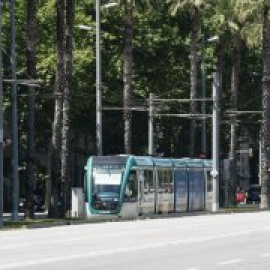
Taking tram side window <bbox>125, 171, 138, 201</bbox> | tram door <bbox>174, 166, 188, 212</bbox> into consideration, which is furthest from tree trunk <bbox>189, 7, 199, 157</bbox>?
tram side window <bbox>125, 171, 138, 201</bbox>

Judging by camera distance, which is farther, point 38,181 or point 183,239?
point 38,181

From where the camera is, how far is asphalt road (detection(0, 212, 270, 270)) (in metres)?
18.8

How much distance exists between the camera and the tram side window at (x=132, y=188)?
46719 mm

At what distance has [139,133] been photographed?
219ft

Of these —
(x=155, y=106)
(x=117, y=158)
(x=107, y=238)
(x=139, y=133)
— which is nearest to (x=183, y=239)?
(x=107, y=238)

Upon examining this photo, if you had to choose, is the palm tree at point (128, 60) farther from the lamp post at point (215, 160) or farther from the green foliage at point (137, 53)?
the lamp post at point (215, 160)

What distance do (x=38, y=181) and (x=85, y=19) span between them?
592 inches

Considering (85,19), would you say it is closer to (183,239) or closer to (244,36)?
(244,36)

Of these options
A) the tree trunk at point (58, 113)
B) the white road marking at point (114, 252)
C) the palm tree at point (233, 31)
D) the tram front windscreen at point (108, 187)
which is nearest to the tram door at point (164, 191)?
the tram front windscreen at point (108, 187)

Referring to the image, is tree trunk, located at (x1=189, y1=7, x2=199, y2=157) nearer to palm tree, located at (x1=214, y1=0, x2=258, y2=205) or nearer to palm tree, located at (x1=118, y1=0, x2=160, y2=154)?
palm tree, located at (x1=214, y1=0, x2=258, y2=205)

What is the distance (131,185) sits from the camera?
46906mm

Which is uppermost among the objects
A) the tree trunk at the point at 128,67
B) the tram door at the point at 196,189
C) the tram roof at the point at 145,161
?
the tree trunk at the point at 128,67

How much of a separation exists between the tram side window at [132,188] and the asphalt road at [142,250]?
580 inches

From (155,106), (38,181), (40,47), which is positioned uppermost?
(40,47)
